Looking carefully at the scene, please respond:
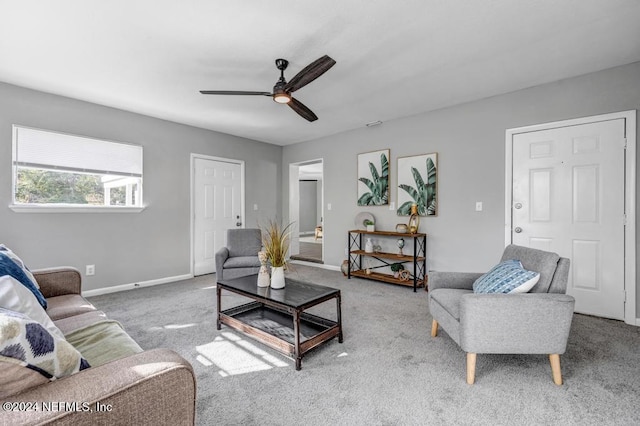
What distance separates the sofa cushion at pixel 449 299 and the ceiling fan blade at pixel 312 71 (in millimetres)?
1905

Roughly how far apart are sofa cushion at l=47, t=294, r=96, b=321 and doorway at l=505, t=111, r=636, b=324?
413cm

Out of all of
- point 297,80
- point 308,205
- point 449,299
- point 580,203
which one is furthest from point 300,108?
point 308,205

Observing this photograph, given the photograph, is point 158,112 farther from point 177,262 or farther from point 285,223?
Result: point 285,223

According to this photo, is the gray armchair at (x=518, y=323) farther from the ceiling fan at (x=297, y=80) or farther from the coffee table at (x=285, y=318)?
the ceiling fan at (x=297, y=80)

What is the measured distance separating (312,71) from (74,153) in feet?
10.7

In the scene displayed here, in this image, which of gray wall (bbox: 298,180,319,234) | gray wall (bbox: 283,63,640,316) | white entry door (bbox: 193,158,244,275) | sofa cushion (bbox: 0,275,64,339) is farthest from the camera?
gray wall (bbox: 298,180,319,234)

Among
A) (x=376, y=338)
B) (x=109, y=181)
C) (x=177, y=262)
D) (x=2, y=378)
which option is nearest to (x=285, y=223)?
(x=177, y=262)

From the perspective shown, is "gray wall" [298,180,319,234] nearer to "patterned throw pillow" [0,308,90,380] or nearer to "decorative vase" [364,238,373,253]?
"decorative vase" [364,238,373,253]

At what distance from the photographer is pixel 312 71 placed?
226 centimetres

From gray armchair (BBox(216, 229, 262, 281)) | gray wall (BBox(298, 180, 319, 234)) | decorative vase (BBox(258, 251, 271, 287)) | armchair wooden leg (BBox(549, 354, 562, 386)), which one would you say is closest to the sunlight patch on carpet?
decorative vase (BBox(258, 251, 271, 287))

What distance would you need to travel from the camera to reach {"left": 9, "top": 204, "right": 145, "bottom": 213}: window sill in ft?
10.6

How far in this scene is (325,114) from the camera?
13.8ft

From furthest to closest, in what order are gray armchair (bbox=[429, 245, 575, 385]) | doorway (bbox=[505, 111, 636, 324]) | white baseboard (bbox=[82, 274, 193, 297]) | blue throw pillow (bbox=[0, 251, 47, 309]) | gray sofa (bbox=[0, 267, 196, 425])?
white baseboard (bbox=[82, 274, 193, 297]) → doorway (bbox=[505, 111, 636, 324]) → gray armchair (bbox=[429, 245, 575, 385]) → blue throw pillow (bbox=[0, 251, 47, 309]) → gray sofa (bbox=[0, 267, 196, 425])

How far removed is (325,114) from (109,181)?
3050 mm
